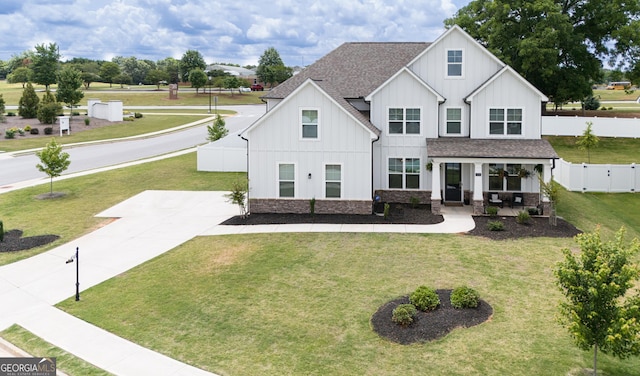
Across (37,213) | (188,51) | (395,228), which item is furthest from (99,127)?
(188,51)

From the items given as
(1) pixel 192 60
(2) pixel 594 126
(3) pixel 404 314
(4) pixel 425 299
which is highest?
(1) pixel 192 60

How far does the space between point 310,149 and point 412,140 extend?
5.59 m

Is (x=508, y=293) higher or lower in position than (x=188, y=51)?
lower

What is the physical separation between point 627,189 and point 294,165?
19237mm

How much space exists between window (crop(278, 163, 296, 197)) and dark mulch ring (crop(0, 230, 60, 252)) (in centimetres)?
1005

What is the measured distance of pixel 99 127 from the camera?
59.3 m

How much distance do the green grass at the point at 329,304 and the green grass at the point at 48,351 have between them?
143 centimetres

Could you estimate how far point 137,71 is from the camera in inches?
5664

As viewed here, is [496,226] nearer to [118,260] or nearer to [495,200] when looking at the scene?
[495,200]

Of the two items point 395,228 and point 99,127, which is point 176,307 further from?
point 99,127

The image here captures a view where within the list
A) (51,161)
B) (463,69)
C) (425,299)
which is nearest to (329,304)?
(425,299)

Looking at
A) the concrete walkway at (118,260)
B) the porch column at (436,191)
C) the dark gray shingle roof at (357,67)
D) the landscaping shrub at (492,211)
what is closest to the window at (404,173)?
the porch column at (436,191)

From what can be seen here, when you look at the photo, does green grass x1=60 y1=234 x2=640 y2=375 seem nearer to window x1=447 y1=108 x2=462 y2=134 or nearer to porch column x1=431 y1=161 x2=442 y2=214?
porch column x1=431 y1=161 x2=442 y2=214

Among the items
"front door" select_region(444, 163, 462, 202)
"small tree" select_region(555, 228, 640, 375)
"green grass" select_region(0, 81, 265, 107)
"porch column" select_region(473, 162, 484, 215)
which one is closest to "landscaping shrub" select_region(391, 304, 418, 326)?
"small tree" select_region(555, 228, 640, 375)
